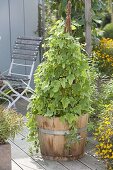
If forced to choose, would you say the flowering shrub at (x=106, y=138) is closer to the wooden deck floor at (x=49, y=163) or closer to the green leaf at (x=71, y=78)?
the wooden deck floor at (x=49, y=163)

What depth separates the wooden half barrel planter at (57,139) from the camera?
14.1 ft

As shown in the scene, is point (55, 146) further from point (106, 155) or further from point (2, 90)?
point (2, 90)

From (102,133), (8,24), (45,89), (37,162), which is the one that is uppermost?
(8,24)

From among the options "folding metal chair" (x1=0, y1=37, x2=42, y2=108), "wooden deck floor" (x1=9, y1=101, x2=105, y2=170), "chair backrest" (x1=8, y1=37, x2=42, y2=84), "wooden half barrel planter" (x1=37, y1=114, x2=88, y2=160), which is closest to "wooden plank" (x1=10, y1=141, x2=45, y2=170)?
"wooden deck floor" (x1=9, y1=101, x2=105, y2=170)

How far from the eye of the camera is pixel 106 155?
13.7ft

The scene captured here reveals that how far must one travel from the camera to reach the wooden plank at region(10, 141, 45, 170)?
430cm

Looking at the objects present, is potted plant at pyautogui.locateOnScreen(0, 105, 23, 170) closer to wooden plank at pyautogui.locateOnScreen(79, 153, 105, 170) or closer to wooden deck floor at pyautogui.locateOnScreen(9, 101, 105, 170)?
wooden deck floor at pyautogui.locateOnScreen(9, 101, 105, 170)

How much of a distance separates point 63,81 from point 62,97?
0.60 ft

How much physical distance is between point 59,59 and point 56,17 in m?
5.19

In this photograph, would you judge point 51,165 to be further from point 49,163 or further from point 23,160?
point 23,160

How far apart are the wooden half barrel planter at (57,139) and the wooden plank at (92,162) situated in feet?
0.29

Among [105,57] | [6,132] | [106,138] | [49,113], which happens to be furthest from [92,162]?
[105,57]

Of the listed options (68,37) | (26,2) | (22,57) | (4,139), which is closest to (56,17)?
(26,2)

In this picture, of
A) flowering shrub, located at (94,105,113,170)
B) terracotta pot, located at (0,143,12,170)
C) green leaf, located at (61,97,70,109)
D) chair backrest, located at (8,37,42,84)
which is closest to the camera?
terracotta pot, located at (0,143,12,170)
